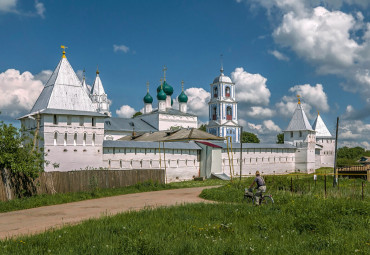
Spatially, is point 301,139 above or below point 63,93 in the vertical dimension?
below

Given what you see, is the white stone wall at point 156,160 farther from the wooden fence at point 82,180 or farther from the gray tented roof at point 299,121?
the gray tented roof at point 299,121

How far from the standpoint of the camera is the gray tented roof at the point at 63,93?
21500 mm

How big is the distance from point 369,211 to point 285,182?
6.71 metres

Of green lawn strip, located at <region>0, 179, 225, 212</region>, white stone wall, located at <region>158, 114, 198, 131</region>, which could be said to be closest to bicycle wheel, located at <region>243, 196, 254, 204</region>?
green lawn strip, located at <region>0, 179, 225, 212</region>

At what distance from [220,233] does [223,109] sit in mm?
43957

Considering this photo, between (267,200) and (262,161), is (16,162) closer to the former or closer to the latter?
(267,200)

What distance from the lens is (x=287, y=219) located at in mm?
9203

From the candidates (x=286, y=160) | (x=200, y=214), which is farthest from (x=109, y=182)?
(x=286, y=160)

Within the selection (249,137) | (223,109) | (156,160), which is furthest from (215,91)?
(156,160)

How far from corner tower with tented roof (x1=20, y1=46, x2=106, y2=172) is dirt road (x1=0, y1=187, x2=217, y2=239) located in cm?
637

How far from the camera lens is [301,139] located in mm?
37844

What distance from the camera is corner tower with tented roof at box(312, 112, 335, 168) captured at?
144 ft

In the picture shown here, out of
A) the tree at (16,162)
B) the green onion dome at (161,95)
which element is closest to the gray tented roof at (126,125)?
the green onion dome at (161,95)

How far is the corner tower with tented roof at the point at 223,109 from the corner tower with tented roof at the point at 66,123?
98.6 feet
